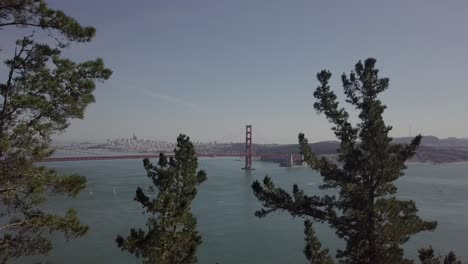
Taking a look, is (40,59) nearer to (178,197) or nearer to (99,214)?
(178,197)

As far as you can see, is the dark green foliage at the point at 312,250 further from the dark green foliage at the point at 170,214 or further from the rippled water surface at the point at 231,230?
the rippled water surface at the point at 231,230

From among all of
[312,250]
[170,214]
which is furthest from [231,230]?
[170,214]

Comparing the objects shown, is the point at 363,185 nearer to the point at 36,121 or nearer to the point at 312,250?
the point at 312,250

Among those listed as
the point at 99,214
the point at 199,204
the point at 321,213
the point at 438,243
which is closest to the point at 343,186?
the point at 321,213

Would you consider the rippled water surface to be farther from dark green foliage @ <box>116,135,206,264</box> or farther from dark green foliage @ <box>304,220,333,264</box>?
dark green foliage @ <box>116,135,206,264</box>

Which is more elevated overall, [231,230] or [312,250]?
[312,250]

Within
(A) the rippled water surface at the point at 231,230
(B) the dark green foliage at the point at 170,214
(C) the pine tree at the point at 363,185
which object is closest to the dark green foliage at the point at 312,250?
(C) the pine tree at the point at 363,185
